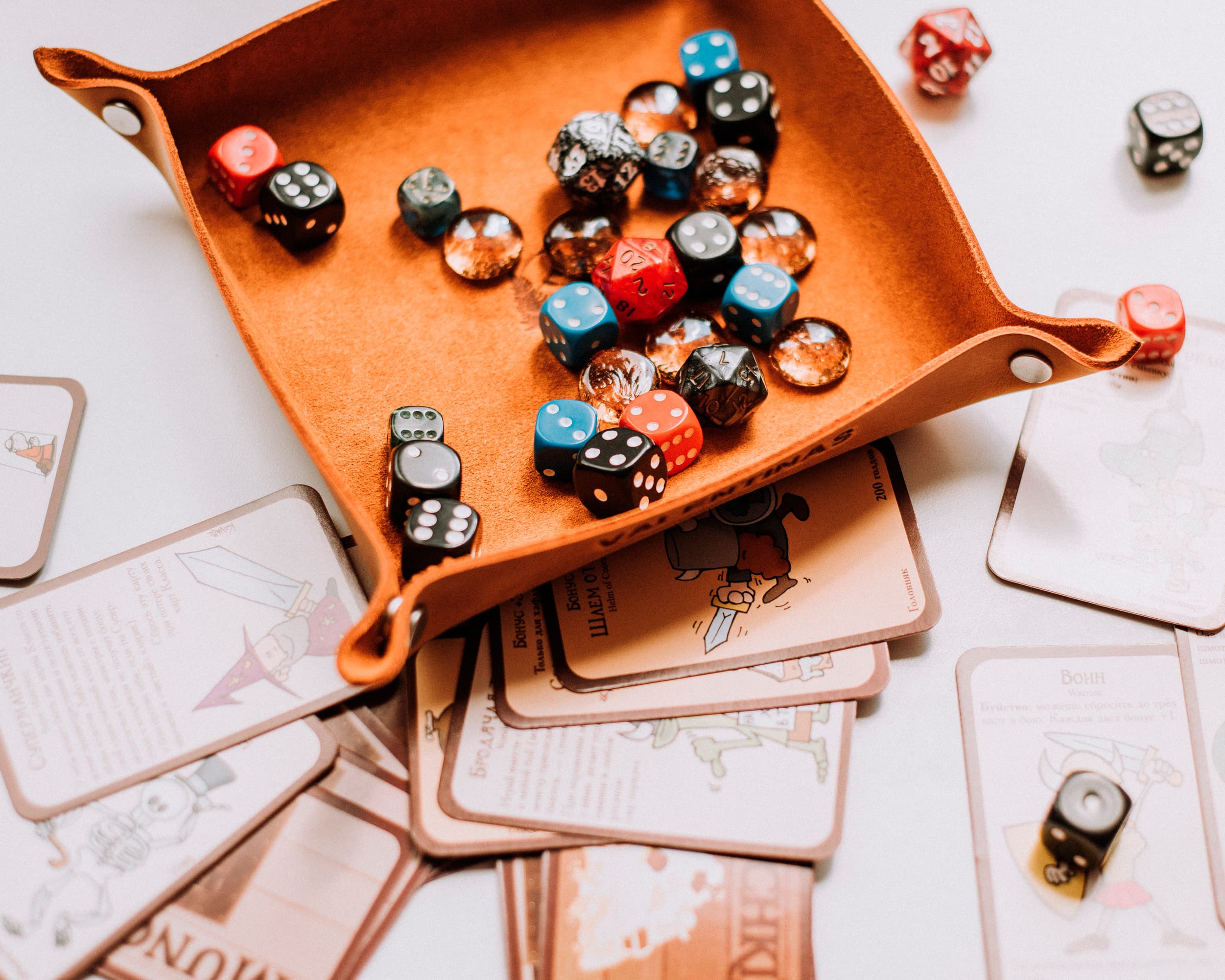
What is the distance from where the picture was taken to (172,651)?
3.96 feet

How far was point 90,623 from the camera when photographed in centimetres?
122

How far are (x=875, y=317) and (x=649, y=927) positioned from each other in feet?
2.73

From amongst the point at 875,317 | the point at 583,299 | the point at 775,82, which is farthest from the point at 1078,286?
the point at 583,299

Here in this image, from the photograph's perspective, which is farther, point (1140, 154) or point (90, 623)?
point (1140, 154)

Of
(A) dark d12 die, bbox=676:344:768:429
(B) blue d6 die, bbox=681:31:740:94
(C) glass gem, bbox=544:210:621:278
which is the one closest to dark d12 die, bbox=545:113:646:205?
(C) glass gem, bbox=544:210:621:278

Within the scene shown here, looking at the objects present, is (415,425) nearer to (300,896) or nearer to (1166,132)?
(300,896)

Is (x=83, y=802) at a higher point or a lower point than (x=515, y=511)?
lower

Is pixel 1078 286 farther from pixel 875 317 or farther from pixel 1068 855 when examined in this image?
pixel 1068 855

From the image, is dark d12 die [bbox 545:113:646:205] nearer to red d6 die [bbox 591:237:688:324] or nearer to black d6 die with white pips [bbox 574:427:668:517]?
red d6 die [bbox 591:237:688:324]

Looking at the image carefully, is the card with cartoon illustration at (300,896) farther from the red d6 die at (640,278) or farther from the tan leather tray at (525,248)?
the red d6 die at (640,278)

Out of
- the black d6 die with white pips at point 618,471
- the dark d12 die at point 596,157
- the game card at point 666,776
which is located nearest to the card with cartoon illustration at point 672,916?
the game card at point 666,776

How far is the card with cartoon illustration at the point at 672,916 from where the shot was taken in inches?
43.0

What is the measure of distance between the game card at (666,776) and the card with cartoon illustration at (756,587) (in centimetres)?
7

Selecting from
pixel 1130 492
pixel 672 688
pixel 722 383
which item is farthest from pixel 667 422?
pixel 1130 492
